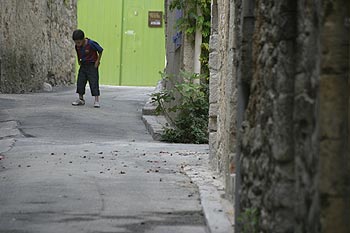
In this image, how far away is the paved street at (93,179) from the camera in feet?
20.6

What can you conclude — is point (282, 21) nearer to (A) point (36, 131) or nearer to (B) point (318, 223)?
(B) point (318, 223)

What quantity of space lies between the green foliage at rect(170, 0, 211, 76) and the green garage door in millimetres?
12697

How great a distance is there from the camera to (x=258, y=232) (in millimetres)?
4930

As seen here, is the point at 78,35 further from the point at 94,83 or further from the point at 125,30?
the point at 125,30

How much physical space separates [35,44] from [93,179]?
12447 mm

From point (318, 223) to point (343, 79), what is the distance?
0.61m

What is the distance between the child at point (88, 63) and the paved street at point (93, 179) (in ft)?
6.15

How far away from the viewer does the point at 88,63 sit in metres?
16.7

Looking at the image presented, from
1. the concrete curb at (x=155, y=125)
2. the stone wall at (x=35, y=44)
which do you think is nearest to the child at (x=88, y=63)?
the concrete curb at (x=155, y=125)

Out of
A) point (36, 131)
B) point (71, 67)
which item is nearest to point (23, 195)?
point (36, 131)

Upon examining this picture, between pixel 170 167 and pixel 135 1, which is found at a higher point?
pixel 135 1

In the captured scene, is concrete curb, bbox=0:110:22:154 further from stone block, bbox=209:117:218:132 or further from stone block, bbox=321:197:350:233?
stone block, bbox=321:197:350:233

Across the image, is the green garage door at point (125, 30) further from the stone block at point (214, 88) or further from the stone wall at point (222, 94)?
the stone block at point (214, 88)

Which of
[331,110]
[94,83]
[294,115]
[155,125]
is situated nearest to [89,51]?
[94,83]
